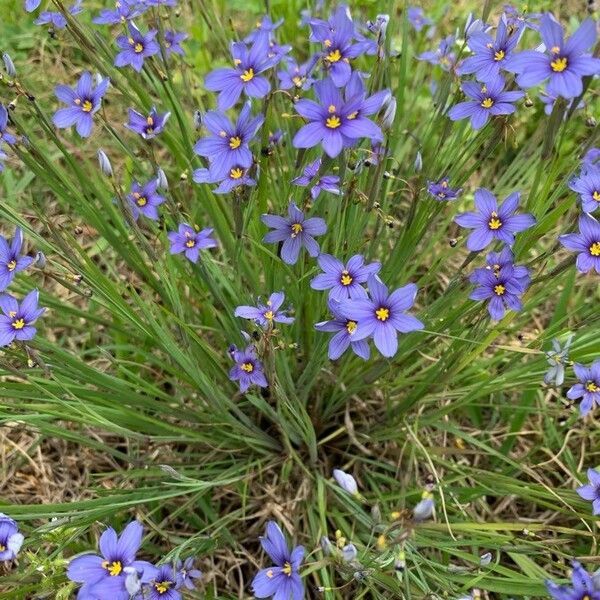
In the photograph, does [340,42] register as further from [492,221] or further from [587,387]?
[587,387]

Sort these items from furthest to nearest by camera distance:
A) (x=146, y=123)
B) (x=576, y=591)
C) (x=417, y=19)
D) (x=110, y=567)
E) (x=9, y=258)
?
(x=417, y=19) < (x=146, y=123) < (x=9, y=258) < (x=110, y=567) < (x=576, y=591)

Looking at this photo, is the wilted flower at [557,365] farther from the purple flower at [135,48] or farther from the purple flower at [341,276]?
the purple flower at [135,48]

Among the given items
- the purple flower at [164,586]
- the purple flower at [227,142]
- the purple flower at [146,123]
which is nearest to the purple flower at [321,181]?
the purple flower at [227,142]

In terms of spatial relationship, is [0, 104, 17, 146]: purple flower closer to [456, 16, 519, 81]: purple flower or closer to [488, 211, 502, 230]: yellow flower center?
[456, 16, 519, 81]: purple flower

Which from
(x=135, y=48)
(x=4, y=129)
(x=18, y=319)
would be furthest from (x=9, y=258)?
(x=135, y=48)

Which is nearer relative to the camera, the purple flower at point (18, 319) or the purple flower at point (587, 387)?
the purple flower at point (18, 319)
